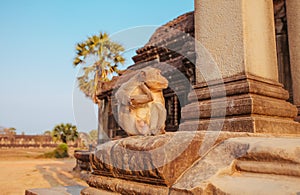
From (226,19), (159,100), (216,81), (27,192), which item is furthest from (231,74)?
(27,192)

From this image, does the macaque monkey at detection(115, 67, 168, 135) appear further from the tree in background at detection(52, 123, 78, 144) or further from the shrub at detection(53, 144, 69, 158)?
the tree in background at detection(52, 123, 78, 144)

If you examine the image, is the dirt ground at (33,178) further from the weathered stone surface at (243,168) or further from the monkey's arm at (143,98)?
the weathered stone surface at (243,168)

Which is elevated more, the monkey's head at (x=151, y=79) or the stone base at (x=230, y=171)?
the monkey's head at (x=151, y=79)

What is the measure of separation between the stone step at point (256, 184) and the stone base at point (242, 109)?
1.07 meters

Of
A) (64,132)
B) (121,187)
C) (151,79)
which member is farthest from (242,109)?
(64,132)

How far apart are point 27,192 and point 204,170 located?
247 cm

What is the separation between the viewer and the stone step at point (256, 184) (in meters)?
1.27

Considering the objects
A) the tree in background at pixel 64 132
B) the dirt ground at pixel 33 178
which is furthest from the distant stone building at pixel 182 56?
the tree in background at pixel 64 132

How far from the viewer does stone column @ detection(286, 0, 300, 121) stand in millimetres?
4309

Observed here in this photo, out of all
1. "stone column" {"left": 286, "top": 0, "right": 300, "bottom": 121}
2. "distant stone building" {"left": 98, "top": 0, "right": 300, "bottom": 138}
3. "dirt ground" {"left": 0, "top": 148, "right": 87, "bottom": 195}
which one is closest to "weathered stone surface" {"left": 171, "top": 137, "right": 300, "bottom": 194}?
"distant stone building" {"left": 98, "top": 0, "right": 300, "bottom": 138}

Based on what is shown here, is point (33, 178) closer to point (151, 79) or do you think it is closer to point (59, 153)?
point (151, 79)

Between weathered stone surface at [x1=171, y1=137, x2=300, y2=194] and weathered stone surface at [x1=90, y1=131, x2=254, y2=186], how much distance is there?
64mm

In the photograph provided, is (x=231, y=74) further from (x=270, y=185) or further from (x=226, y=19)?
(x=270, y=185)

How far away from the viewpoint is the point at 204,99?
124 inches
